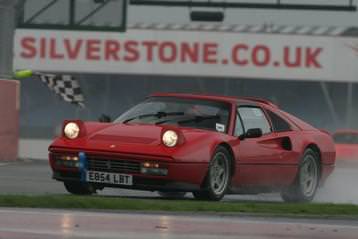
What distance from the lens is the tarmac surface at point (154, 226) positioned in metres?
6.74

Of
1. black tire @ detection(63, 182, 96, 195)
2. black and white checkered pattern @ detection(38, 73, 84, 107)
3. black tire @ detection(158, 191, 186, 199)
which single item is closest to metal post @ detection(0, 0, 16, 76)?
black and white checkered pattern @ detection(38, 73, 84, 107)

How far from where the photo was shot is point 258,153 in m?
10.3

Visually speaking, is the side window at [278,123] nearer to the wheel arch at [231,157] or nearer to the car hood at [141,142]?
the wheel arch at [231,157]

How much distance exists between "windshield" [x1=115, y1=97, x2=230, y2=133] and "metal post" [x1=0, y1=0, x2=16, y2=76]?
6.66m

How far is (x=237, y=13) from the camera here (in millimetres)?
42531

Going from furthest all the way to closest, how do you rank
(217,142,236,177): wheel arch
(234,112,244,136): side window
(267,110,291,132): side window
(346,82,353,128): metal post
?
(346,82,353,128): metal post < (267,110,291,132): side window < (234,112,244,136): side window < (217,142,236,177): wheel arch

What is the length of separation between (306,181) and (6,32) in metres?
7.47

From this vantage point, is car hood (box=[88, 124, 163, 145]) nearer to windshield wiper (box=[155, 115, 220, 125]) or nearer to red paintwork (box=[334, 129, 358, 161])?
windshield wiper (box=[155, 115, 220, 125])

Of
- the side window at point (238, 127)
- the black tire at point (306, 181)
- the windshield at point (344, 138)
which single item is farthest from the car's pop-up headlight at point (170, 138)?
the windshield at point (344, 138)

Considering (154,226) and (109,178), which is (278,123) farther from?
(154,226)

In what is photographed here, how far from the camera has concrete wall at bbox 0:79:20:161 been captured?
16.1 metres

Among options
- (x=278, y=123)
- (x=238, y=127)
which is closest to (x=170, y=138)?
(x=238, y=127)

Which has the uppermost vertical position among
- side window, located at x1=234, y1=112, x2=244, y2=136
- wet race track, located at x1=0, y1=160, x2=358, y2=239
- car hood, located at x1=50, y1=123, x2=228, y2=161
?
side window, located at x1=234, y1=112, x2=244, y2=136

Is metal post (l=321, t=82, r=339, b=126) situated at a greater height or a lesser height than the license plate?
lesser
